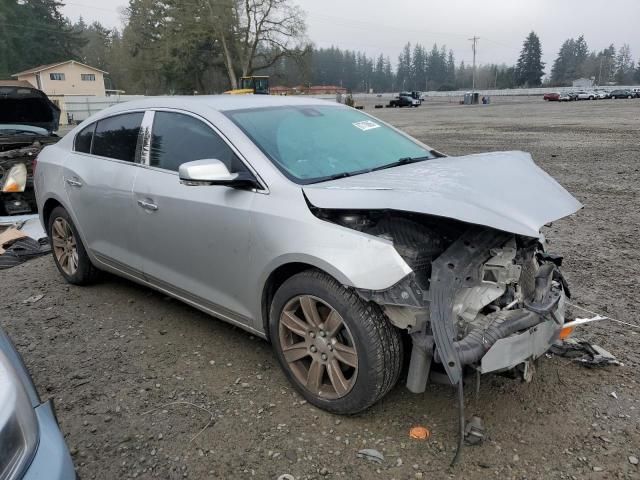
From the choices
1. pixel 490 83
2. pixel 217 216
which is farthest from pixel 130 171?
pixel 490 83

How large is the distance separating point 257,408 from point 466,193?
5.36 ft

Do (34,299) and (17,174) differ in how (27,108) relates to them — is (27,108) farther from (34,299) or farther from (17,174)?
(34,299)

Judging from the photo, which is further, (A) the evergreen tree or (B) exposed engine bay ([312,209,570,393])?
(A) the evergreen tree

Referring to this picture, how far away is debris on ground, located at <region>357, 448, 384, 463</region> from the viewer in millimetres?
2514

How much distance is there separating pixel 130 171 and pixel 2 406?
253cm

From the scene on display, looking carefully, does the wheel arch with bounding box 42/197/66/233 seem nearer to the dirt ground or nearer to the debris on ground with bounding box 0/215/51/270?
the dirt ground

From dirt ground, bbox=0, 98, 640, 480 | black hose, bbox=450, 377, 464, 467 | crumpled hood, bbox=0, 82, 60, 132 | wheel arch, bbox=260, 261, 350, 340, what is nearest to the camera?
black hose, bbox=450, 377, 464, 467

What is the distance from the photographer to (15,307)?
14.9 feet

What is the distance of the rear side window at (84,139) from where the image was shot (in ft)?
14.7

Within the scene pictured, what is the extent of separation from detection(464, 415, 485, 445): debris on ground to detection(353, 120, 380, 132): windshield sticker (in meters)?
2.11

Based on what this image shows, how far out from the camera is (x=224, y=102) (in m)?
3.60

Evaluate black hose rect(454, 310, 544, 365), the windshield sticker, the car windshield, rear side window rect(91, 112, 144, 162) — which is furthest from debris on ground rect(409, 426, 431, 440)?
rear side window rect(91, 112, 144, 162)

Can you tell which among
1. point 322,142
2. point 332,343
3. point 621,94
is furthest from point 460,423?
point 621,94

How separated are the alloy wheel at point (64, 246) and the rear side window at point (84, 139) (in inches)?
26.6
